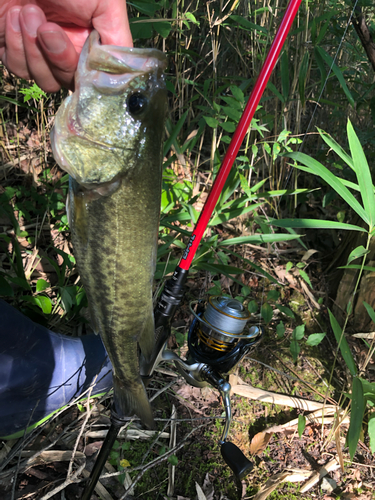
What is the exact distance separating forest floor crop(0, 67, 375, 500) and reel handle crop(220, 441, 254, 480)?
0.23 meters

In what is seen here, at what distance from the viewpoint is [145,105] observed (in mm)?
1080

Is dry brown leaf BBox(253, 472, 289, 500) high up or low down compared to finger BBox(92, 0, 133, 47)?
down

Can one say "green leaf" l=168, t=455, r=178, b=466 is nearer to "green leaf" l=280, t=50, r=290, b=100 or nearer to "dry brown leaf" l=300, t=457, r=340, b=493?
"dry brown leaf" l=300, t=457, r=340, b=493

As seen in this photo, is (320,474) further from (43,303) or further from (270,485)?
(43,303)

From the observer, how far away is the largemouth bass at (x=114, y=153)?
41.6 inches

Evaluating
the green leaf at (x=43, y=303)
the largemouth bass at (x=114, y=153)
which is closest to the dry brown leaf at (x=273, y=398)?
the green leaf at (x=43, y=303)

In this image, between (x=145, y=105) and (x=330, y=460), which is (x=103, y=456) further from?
(x=330, y=460)

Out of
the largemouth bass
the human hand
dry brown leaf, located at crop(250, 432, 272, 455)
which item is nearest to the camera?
the largemouth bass

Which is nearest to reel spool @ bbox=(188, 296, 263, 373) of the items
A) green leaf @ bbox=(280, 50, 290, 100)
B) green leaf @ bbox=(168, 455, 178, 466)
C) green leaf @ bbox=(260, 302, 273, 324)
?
green leaf @ bbox=(168, 455, 178, 466)

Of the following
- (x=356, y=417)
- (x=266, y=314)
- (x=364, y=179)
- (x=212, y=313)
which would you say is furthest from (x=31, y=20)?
(x=356, y=417)

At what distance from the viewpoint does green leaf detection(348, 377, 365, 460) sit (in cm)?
171

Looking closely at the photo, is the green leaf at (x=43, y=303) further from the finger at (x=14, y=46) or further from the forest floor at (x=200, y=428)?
the finger at (x=14, y=46)

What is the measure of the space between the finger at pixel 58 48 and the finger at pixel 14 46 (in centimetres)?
23

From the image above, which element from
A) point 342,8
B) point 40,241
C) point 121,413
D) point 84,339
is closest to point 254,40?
point 342,8
